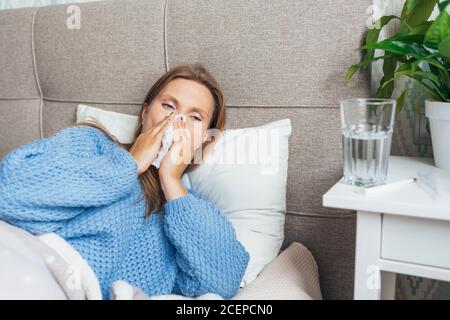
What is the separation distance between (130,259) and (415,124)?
797mm

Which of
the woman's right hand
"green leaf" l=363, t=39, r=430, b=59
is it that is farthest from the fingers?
"green leaf" l=363, t=39, r=430, b=59

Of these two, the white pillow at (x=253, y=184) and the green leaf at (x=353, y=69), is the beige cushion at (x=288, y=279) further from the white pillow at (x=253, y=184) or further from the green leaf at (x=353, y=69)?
the green leaf at (x=353, y=69)

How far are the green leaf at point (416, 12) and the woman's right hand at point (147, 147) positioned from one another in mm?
596

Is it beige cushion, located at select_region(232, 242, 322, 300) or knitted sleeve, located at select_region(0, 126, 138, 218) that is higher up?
knitted sleeve, located at select_region(0, 126, 138, 218)

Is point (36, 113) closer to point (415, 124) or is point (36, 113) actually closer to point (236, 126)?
point (236, 126)

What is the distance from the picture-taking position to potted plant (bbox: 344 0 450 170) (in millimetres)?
872

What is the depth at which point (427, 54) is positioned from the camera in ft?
2.99

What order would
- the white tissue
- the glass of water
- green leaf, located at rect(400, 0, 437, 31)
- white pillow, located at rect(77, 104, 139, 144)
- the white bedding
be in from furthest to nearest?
white pillow, located at rect(77, 104, 139, 144)
the white tissue
green leaf, located at rect(400, 0, 437, 31)
the glass of water
the white bedding

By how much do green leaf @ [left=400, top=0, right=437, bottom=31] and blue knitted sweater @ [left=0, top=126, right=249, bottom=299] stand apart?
60 cm

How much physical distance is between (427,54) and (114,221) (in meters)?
0.73

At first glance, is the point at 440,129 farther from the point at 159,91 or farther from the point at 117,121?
the point at 117,121

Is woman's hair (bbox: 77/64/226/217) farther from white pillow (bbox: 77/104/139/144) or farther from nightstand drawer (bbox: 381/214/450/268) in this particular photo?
nightstand drawer (bbox: 381/214/450/268)

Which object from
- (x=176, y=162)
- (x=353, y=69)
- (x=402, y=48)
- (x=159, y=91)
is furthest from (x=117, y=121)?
(x=402, y=48)

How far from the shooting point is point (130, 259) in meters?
0.97
